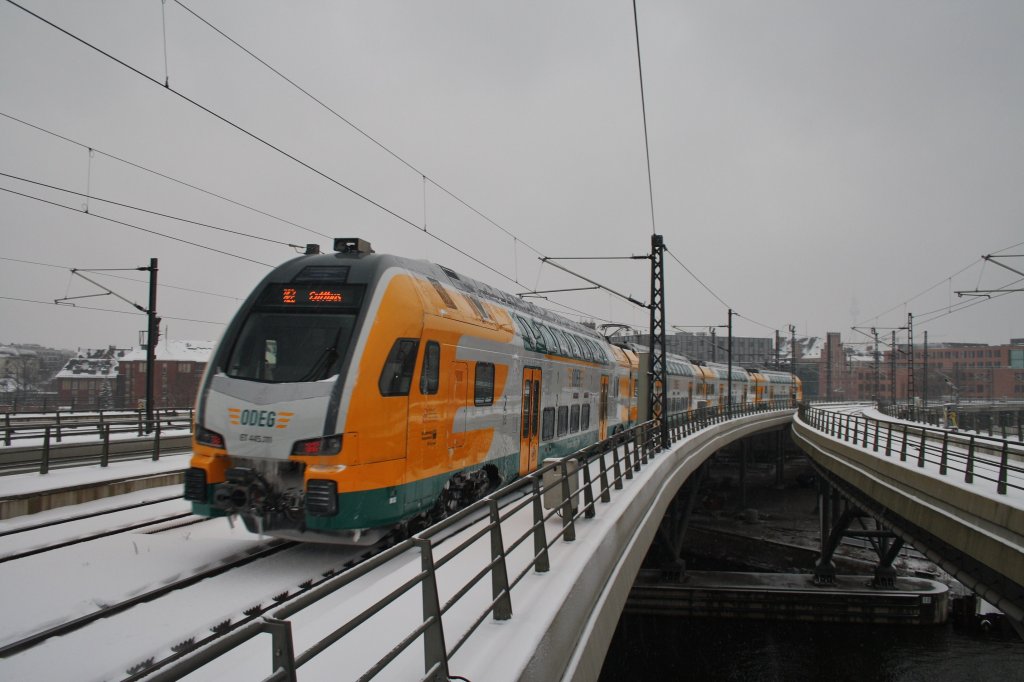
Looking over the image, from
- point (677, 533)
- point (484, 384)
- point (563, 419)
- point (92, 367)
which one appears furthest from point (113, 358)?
point (484, 384)

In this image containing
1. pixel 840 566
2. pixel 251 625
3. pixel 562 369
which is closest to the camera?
pixel 251 625

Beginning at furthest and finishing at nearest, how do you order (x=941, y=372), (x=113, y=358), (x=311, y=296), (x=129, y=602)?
1. (x=941, y=372)
2. (x=113, y=358)
3. (x=311, y=296)
4. (x=129, y=602)

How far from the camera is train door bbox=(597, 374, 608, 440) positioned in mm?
19234

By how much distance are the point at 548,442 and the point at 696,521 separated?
110 feet

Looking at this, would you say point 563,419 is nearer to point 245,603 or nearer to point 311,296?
point 311,296

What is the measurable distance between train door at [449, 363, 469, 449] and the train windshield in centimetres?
196

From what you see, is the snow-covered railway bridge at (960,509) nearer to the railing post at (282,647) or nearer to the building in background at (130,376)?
the railing post at (282,647)

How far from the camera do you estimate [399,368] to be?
8.12m

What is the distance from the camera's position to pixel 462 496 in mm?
10055

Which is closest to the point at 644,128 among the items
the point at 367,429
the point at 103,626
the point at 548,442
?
the point at 548,442

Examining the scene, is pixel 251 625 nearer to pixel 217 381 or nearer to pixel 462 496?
pixel 217 381

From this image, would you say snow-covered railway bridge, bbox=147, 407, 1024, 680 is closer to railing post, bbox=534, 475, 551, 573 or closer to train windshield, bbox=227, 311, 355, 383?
railing post, bbox=534, 475, 551, 573

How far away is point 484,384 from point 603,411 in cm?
986

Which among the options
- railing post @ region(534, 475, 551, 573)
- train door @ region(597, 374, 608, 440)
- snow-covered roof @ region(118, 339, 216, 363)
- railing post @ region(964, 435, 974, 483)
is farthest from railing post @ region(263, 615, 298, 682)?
snow-covered roof @ region(118, 339, 216, 363)
